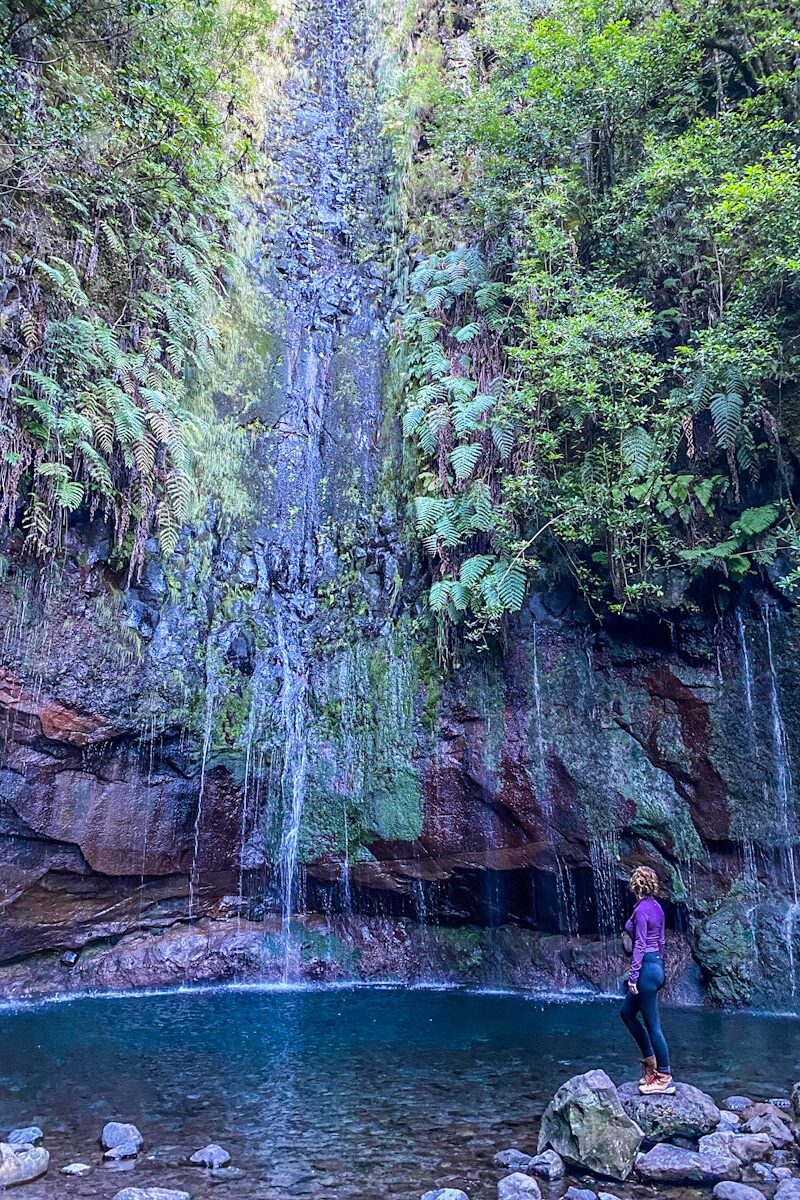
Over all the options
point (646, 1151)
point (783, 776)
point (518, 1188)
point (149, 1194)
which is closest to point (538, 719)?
point (783, 776)

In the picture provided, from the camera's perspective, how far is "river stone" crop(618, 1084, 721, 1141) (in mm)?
4770

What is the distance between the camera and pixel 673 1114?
4840 millimetres

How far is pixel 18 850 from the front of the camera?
1002 cm

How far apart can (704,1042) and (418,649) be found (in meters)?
6.26

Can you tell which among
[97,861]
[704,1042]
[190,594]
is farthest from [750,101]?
[97,861]

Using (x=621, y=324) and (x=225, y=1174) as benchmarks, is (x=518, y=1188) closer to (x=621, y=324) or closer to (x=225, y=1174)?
(x=225, y=1174)

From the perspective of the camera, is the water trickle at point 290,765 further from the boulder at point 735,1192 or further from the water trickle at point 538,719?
the boulder at point 735,1192

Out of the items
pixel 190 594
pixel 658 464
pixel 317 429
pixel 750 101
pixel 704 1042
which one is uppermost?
pixel 750 101

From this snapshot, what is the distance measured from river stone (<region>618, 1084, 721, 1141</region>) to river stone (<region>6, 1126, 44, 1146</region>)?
365 cm

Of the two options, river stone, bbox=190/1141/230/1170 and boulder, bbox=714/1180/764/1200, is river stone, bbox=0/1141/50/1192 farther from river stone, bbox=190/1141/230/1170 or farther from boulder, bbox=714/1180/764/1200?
boulder, bbox=714/1180/764/1200

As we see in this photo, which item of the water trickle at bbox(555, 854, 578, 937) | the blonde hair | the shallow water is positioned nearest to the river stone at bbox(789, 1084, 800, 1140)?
the shallow water

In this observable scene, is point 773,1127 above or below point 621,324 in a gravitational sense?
below

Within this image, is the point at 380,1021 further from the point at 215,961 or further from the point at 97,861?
the point at 97,861

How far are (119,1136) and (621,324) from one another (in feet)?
31.8
